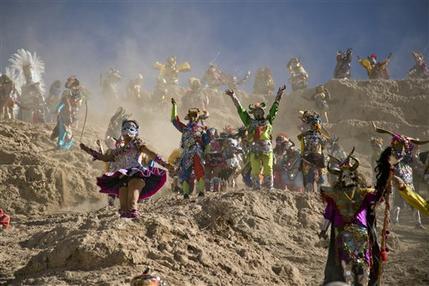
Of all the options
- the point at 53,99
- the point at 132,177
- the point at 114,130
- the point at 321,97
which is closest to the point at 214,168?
the point at 132,177

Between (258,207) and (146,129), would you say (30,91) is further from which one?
(258,207)

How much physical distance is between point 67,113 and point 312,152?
11636 mm

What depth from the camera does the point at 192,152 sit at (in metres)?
10.5

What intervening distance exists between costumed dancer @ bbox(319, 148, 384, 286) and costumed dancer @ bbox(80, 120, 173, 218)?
239 centimetres

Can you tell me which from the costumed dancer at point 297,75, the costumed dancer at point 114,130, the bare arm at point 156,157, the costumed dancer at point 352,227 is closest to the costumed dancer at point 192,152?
the bare arm at point 156,157

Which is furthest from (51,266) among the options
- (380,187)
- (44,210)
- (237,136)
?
(237,136)

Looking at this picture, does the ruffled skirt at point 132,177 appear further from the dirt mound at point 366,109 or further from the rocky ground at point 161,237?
the dirt mound at point 366,109

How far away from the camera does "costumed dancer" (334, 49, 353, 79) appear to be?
2818 centimetres

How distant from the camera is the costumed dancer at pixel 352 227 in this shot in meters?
6.33

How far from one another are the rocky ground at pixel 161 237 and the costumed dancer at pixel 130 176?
35 centimetres

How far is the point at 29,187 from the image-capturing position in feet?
42.7

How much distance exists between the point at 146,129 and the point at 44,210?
18.2m

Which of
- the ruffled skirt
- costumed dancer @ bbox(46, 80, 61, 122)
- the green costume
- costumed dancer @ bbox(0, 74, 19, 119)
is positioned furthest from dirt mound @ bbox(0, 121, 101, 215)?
costumed dancer @ bbox(46, 80, 61, 122)

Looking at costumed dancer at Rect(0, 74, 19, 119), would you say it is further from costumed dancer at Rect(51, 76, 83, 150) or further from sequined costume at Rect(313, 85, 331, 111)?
sequined costume at Rect(313, 85, 331, 111)
